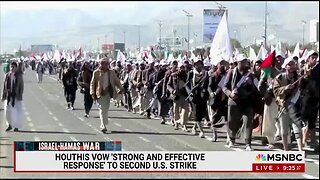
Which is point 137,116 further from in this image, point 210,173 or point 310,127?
point 210,173

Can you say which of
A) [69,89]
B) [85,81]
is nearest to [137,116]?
[85,81]

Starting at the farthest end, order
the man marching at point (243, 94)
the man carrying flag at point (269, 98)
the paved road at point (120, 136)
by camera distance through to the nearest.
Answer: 1. the man carrying flag at point (269, 98)
2. the man marching at point (243, 94)
3. the paved road at point (120, 136)

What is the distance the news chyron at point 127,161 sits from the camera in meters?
7.80

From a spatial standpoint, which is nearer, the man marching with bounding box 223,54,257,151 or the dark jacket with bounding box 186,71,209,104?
the man marching with bounding box 223,54,257,151

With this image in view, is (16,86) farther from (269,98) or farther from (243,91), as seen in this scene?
(269,98)

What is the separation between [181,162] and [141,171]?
519 mm

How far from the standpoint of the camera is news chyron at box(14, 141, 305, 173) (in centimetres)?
780

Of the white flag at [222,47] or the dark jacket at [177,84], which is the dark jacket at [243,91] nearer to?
the white flag at [222,47]

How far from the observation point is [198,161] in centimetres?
798

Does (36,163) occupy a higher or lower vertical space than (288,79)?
lower

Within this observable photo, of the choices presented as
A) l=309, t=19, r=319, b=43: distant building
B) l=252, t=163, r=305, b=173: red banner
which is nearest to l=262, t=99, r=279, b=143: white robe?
l=309, t=19, r=319, b=43: distant building

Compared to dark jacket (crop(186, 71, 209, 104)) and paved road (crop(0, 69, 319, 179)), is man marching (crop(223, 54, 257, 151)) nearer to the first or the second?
paved road (crop(0, 69, 319, 179))

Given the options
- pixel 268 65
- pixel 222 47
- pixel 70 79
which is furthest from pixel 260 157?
pixel 70 79

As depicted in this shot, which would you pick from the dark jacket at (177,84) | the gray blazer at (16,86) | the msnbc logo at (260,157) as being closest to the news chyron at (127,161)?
the msnbc logo at (260,157)
